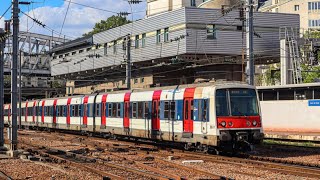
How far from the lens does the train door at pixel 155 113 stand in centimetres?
2422

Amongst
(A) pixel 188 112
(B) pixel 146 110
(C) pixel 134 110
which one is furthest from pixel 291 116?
(A) pixel 188 112

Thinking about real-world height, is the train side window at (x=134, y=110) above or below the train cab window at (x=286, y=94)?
below

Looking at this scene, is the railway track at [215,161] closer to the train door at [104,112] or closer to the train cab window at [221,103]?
the train cab window at [221,103]

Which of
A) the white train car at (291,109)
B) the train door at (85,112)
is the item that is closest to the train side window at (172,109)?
the white train car at (291,109)

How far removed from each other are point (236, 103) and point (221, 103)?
63cm

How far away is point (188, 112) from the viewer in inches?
837

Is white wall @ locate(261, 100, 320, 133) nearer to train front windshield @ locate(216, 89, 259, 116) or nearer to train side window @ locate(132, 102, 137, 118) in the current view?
train side window @ locate(132, 102, 137, 118)

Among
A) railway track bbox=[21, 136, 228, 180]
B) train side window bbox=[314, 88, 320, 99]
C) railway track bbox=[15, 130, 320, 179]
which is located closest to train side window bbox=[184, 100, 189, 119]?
railway track bbox=[15, 130, 320, 179]

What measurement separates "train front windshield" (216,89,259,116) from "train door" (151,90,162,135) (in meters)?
5.07

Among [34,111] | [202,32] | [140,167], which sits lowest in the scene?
[140,167]

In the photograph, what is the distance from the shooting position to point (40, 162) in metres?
17.9

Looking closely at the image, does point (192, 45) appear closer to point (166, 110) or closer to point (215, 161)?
point (166, 110)

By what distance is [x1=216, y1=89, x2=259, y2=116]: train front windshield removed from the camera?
64.2 feet

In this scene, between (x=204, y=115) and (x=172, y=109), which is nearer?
(x=204, y=115)
